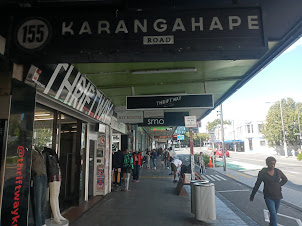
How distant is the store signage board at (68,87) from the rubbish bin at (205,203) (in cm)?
364

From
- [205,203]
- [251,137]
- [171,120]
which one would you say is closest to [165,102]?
[205,203]

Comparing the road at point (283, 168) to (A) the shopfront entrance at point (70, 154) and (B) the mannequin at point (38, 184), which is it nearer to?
(A) the shopfront entrance at point (70, 154)

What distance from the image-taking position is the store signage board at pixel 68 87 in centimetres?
355

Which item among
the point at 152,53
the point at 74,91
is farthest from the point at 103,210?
the point at 152,53

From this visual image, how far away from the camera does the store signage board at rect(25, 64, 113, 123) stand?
3555mm

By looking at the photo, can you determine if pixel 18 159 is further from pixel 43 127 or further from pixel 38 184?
pixel 43 127

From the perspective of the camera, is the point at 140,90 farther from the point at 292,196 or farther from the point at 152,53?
the point at 292,196

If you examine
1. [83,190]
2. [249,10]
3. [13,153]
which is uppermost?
[249,10]

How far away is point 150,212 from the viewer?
19.5 feet

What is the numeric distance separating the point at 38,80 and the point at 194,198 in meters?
4.33

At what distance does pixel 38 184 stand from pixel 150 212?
3.34 metres

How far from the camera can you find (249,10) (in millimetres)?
2547

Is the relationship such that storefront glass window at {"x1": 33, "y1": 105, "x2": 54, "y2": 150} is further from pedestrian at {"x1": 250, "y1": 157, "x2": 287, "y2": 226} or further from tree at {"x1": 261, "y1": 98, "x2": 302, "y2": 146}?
tree at {"x1": 261, "y1": 98, "x2": 302, "y2": 146}

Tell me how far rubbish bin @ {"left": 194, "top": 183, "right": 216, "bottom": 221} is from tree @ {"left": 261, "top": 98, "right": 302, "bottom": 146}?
3890cm
